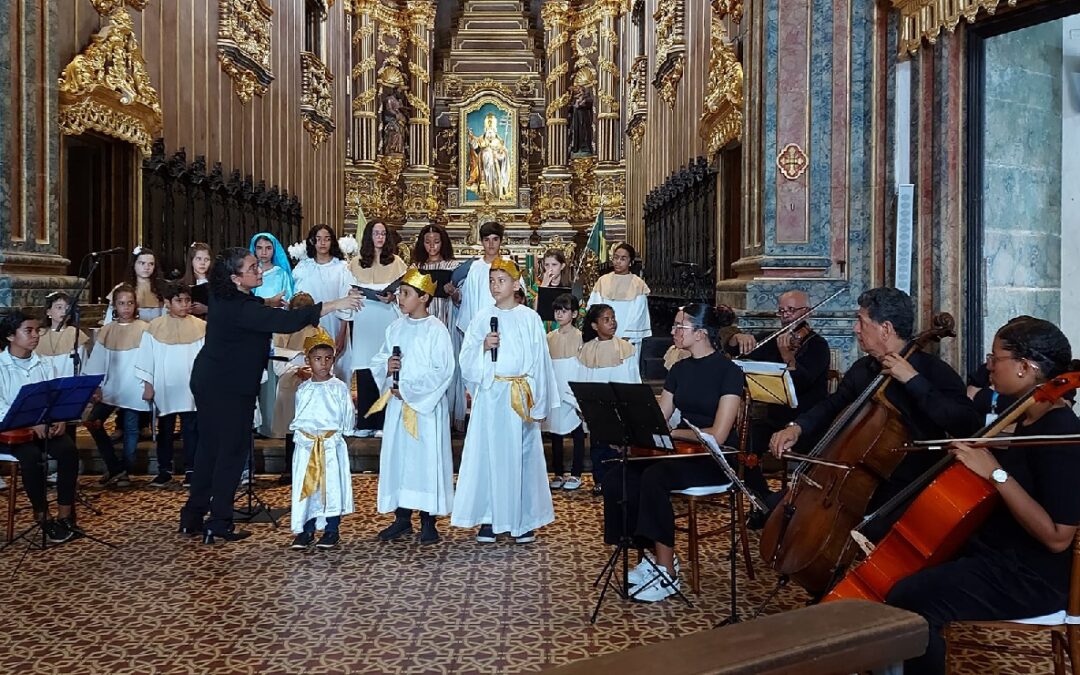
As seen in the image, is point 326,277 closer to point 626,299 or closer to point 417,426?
point 417,426

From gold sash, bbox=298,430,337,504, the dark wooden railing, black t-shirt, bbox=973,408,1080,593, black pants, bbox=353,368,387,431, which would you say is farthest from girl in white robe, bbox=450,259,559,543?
the dark wooden railing

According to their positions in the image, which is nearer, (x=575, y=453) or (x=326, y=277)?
(x=575, y=453)

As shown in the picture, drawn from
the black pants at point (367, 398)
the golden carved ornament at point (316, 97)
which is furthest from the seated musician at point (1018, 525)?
the golden carved ornament at point (316, 97)

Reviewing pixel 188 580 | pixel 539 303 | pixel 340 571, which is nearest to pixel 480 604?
pixel 340 571

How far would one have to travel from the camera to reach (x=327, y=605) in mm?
5211

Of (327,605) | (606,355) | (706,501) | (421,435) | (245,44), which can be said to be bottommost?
(327,605)

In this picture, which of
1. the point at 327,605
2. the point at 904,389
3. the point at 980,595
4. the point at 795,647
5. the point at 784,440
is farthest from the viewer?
the point at 327,605

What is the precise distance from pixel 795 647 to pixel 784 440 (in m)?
2.71

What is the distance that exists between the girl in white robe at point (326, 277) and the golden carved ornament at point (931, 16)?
5.22 meters

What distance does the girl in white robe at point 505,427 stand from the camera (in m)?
6.48

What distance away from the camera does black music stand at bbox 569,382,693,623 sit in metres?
4.78

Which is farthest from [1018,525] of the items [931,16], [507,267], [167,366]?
[167,366]

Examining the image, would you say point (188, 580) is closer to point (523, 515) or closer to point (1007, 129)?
point (523, 515)

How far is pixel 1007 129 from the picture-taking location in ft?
27.7
